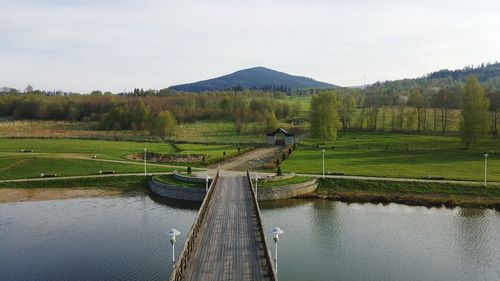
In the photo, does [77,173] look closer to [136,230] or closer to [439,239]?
[136,230]

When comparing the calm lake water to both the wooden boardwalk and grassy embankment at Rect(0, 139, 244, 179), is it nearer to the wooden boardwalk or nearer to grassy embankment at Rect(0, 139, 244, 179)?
the wooden boardwalk

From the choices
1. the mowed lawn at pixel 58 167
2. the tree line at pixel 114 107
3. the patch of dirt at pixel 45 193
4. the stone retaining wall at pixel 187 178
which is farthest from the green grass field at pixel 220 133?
the stone retaining wall at pixel 187 178

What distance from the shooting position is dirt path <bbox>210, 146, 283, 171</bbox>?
5369 cm

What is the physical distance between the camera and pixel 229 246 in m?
22.7

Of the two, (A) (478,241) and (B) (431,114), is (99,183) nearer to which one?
(A) (478,241)

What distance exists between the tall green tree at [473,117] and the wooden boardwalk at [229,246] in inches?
1935

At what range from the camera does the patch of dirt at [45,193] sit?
144 feet

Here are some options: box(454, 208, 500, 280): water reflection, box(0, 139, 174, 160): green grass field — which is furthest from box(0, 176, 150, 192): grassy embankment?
box(454, 208, 500, 280): water reflection

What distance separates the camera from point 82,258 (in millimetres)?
26141

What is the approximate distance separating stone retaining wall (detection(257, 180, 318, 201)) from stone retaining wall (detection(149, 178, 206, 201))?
576cm

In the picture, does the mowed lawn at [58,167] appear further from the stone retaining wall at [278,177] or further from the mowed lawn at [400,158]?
the mowed lawn at [400,158]

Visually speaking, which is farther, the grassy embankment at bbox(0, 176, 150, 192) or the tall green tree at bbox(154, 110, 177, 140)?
the tall green tree at bbox(154, 110, 177, 140)

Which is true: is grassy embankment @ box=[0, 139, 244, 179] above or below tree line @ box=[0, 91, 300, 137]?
below

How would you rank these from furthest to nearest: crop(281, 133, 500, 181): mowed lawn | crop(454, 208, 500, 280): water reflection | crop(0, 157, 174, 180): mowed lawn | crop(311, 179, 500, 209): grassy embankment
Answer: crop(0, 157, 174, 180): mowed lawn → crop(281, 133, 500, 181): mowed lawn → crop(311, 179, 500, 209): grassy embankment → crop(454, 208, 500, 280): water reflection
